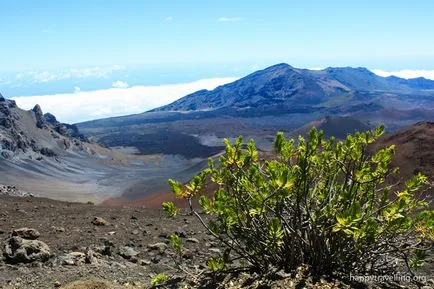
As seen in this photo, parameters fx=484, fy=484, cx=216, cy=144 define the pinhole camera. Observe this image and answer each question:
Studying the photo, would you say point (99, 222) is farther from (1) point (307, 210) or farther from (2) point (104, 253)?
(1) point (307, 210)

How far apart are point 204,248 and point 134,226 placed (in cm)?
262

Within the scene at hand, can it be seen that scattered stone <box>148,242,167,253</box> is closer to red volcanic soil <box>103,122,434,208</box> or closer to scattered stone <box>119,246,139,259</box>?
scattered stone <box>119,246,139,259</box>

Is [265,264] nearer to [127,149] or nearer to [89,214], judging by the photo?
[89,214]

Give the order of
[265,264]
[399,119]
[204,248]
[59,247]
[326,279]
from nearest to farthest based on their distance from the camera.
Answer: [326,279]
[265,264]
[59,247]
[204,248]
[399,119]

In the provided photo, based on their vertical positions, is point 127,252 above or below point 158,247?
above

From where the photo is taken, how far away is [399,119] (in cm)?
16125

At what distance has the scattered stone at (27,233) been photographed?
10.3 metres

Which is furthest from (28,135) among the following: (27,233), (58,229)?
(27,233)

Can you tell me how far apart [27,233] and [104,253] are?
6.67ft

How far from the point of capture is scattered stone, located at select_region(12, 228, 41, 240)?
10.3 meters

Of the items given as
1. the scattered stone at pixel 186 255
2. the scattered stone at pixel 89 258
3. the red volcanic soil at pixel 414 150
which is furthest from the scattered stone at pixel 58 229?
the red volcanic soil at pixel 414 150

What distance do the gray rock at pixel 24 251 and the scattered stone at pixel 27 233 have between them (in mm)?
1292

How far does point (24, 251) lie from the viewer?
858 centimetres

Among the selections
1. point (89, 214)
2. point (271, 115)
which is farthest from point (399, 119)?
point (89, 214)
